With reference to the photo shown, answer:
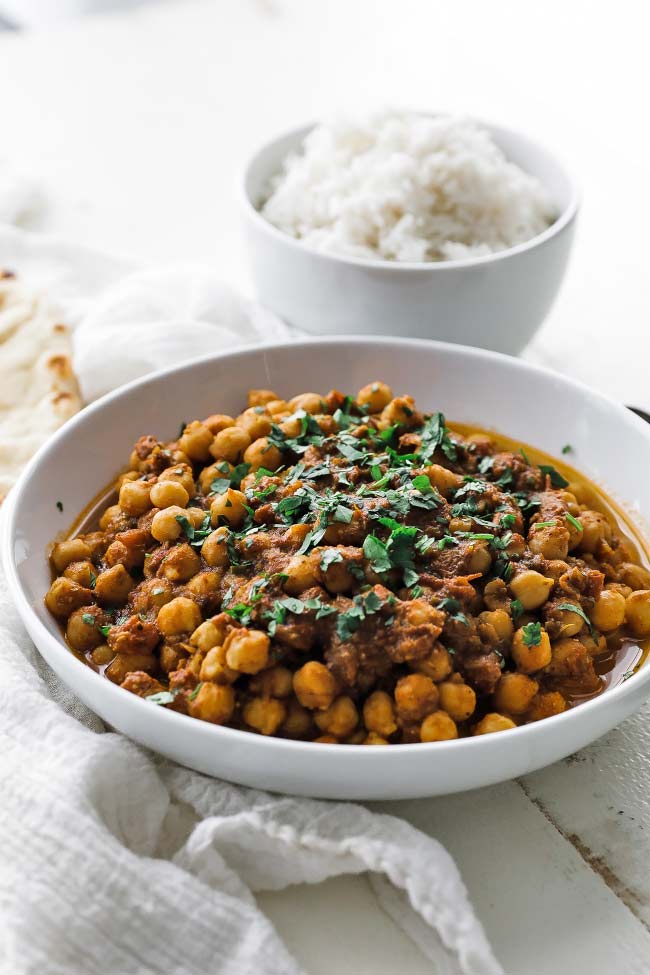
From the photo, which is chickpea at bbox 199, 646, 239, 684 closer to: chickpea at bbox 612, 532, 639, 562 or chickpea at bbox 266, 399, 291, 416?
chickpea at bbox 266, 399, 291, 416

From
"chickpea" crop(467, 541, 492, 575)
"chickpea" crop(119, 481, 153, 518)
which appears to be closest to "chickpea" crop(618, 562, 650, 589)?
"chickpea" crop(467, 541, 492, 575)


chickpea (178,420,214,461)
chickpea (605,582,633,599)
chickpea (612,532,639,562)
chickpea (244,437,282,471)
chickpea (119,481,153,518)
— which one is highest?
chickpea (605,582,633,599)

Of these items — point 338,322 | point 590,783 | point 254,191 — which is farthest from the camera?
point 254,191

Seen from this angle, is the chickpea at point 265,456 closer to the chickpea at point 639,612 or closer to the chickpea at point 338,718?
the chickpea at point 338,718

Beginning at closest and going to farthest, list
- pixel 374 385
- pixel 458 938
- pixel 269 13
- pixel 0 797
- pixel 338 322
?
pixel 458 938
pixel 0 797
pixel 374 385
pixel 338 322
pixel 269 13

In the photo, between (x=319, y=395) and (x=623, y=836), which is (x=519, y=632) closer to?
(x=623, y=836)

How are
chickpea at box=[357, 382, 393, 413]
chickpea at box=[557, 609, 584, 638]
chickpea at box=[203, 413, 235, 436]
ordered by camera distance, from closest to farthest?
1. chickpea at box=[557, 609, 584, 638]
2. chickpea at box=[203, 413, 235, 436]
3. chickpea at box=[357, 382, 393, 413]

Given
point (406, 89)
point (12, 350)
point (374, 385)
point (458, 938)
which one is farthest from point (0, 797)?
point (406, 89)
